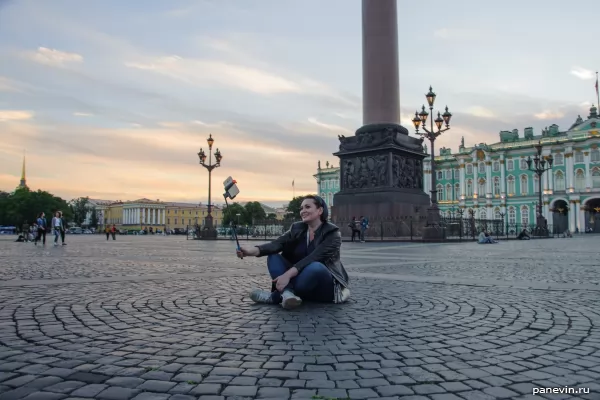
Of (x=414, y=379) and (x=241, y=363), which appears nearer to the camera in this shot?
(x=414, y=379)

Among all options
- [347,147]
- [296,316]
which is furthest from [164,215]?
[296,316]

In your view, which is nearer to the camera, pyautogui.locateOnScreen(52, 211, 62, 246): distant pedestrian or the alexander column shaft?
pyautogui.locateOnScreen(52, 211, 62, 246): distant pedestrian

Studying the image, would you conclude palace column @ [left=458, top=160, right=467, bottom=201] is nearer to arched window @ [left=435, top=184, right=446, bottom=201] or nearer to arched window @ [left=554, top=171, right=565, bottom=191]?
arched window @ [left=435, top=184, right=446, bottom=201]

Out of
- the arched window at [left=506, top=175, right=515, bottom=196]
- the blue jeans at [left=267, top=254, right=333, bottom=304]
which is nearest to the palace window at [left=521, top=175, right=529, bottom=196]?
the arched window at [left=506, top=175, right=515, bottom=196]

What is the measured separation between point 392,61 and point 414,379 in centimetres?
2530

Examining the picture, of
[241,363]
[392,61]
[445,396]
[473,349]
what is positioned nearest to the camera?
[445,396]

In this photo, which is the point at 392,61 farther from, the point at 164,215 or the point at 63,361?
the point at 164,215

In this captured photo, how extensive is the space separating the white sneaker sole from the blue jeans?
25 centimetres

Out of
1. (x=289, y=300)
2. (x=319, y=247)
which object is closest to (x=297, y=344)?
(x=289, y=300)

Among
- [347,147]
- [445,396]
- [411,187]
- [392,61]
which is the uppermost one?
[392,61]

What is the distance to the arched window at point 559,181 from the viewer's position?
81.4 meters

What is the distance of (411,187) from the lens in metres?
28.1

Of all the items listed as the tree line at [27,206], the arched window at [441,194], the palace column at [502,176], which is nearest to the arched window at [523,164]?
the palace column at [502,176]

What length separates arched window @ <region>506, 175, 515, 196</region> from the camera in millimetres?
87875
